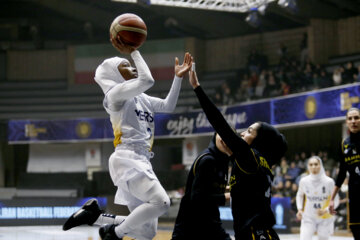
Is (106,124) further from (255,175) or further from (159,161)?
(255,175)

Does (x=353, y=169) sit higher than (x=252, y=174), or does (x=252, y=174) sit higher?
(x=252, y=174)

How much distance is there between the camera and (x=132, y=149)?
5.41 meters

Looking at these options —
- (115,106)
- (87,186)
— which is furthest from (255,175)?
(87,186)

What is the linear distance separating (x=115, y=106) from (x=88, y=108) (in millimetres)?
22157

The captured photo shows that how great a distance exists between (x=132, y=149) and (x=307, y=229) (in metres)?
5.16

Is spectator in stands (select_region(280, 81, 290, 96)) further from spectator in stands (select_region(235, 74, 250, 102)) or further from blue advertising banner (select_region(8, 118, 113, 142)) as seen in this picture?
blue advertising banner (select_region(8, 118, 113, 142))

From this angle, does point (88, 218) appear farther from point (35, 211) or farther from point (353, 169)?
point (35, 211)

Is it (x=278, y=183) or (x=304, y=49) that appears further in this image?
(x=304, y=49)

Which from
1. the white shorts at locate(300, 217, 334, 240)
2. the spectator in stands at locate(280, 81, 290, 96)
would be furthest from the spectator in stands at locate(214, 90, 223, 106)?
the white shorts at locate(300, 217, 334, 240)

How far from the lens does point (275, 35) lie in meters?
26.3

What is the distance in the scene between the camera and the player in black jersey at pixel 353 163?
6902mm

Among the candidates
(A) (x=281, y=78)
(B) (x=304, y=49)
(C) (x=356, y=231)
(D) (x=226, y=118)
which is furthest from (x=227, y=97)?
(C) (x=356, y=231)

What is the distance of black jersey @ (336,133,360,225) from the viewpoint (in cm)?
694

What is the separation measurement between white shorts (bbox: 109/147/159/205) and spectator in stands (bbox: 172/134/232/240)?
0.50 m
